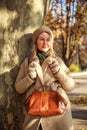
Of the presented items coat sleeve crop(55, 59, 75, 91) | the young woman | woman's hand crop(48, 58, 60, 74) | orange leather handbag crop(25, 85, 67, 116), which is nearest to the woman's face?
the young woman

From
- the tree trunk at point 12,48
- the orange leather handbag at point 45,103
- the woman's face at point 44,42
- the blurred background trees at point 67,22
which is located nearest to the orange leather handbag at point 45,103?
the orange leather handbag at point 45,103

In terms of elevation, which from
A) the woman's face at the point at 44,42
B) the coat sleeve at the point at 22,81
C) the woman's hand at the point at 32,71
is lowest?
the coat sleeve at the point at 22,81

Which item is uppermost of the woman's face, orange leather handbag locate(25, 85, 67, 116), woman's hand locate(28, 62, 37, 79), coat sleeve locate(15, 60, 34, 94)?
Answer: the woman's face

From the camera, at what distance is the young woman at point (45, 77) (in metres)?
3.45

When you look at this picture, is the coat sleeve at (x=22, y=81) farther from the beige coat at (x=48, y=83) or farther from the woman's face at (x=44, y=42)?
the woman's face at (x=44, y=42)

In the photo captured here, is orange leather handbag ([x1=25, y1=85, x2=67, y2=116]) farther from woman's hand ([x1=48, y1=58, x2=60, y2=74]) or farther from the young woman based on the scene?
woman's hand ([x1=48, y1=58, x2=60, y2=74])

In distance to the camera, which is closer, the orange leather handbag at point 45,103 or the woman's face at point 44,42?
the orange leather handbag at point 45,103

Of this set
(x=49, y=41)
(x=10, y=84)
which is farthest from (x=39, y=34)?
(x=10, y=84)

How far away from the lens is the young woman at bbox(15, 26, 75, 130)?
3447mm

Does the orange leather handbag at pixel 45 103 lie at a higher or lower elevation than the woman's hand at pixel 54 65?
lower

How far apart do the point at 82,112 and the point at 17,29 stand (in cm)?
634

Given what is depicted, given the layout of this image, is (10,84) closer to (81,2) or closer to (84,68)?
(81,2)

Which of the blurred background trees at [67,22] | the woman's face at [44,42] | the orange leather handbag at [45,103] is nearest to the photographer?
the orange leather handbag at [45,103]

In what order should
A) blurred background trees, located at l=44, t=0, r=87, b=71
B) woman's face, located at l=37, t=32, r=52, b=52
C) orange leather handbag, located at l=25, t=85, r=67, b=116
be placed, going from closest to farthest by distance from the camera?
orange leather handbag, located at l=25, t=85, r=67, b=116 < woman's face, located at l=37, t=32, r=52, b=52 < blurred background trees, located at l=44, t=0, r=87, b=71
